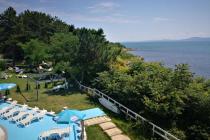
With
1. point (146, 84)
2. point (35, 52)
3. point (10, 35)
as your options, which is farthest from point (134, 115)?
point (10, 35)

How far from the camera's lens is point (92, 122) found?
1753cm

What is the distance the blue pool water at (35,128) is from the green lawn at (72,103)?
984mm

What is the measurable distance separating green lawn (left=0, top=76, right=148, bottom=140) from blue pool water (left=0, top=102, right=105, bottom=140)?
3.23ft

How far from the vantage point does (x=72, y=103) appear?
22.8 m

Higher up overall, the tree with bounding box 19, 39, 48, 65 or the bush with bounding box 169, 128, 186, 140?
the tree with bounding box 19, 39, 48, 65

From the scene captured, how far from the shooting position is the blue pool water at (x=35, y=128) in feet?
52.0

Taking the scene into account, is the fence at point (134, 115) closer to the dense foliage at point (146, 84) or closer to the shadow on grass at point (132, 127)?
the shadow on grass at point (132, 127)

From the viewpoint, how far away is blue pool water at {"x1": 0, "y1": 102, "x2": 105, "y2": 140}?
15852 mm

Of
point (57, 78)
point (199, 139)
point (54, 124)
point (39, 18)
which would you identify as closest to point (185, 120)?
point (199, 139)

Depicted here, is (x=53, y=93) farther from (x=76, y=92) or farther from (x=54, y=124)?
(x=54, y=124)

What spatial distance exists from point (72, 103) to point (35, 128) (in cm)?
594

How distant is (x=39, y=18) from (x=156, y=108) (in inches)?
2233

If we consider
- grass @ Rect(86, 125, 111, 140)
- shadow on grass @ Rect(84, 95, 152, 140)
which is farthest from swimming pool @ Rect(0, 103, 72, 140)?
shadow on grass @ Rect(84, 95, 152, 140)

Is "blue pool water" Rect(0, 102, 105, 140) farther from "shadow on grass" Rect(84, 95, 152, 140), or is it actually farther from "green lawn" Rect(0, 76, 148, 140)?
"shadow on grass" Rect(84, 95, 152, 140)
